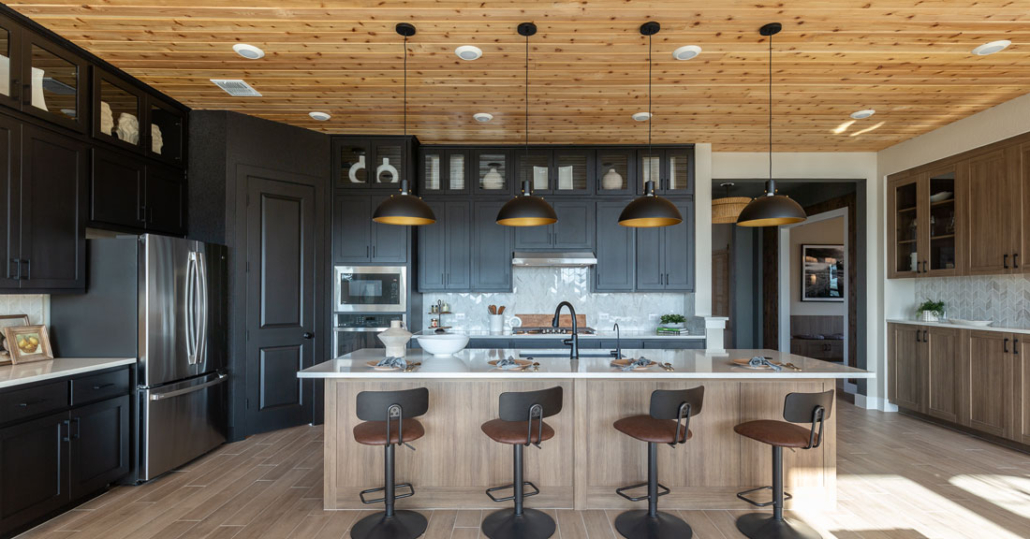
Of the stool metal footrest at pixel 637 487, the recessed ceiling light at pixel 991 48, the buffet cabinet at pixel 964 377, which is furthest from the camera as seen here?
the buffet cabinet at pixel 964 377

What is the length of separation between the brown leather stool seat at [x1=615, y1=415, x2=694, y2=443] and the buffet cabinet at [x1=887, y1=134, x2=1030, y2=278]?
3.75 metres

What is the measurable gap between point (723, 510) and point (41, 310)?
189 inches

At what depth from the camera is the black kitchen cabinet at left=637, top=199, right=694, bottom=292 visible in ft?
18.1

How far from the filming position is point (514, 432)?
273 cm

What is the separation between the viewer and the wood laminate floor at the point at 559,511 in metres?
2.83

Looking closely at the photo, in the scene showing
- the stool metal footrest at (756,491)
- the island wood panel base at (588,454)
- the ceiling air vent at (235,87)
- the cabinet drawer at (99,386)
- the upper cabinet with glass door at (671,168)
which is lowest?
the stool metal footrest at (756,491)

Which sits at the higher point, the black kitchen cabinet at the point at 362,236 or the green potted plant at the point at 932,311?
the black kitchen cabinet at the point at 362,236

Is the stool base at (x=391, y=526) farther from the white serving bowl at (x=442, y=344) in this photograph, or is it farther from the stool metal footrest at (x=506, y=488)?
the white serving bowl at (x=442, y=344)

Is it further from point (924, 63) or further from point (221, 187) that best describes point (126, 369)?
point (924, 63)

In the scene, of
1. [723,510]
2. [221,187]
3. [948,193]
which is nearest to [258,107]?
A: [221,187]

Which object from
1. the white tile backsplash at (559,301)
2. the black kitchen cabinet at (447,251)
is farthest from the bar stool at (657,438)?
the black kitchen cabinet at (447,251)

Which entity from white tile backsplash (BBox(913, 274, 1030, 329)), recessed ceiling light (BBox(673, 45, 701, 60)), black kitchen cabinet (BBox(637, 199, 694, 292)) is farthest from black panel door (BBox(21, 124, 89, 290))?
white tile backsplash (BBox(913, 274, 1030, 329))

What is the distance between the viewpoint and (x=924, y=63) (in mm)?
3592

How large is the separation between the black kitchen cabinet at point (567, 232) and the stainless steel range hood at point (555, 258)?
0.09 metres
